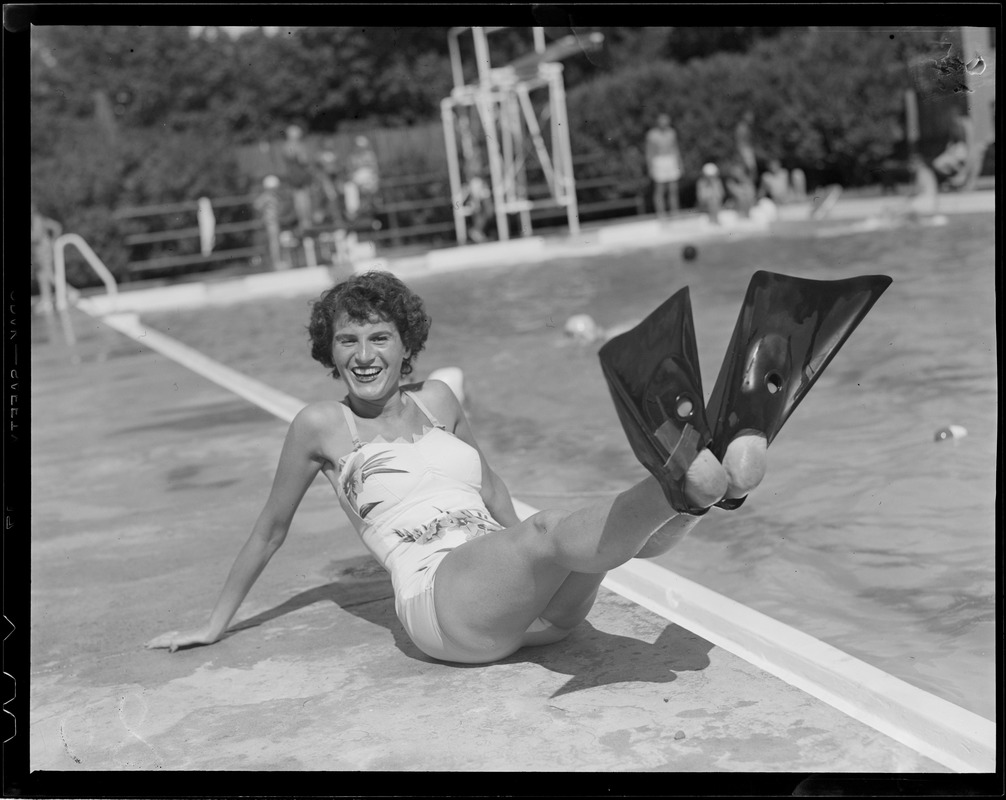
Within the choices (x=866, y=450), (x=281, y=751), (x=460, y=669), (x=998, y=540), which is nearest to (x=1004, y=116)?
(x=998, y=540)

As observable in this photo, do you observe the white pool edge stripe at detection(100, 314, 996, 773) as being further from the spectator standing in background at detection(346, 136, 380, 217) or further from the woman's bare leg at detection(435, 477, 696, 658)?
the spectator standing in background at detection(346, 136, 380, 217)

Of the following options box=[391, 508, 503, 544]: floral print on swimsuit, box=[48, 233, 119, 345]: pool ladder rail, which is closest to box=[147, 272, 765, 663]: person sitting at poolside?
box=[391, 508, 503, 544]: floral print on swimsuit

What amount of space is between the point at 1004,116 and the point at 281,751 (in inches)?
91.5

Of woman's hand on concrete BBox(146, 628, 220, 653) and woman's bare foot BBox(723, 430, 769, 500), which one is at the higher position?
woman's bare foot BBox(723, 430, 769, 500)

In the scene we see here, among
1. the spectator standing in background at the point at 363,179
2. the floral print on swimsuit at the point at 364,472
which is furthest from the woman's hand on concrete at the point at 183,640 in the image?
the spectator standing in background at the point at 363,179

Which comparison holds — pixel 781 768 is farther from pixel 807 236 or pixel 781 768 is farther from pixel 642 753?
pixel 807 236

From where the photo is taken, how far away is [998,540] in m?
2.94

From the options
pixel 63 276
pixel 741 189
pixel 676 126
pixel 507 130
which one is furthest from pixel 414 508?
pixel 676 126

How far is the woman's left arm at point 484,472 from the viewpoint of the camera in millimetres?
3916

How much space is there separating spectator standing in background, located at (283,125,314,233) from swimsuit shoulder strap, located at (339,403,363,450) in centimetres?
1784

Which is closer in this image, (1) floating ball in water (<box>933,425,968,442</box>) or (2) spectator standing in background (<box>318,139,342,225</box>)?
(1) floating ball in water (<box>933,425,968,442</box>)

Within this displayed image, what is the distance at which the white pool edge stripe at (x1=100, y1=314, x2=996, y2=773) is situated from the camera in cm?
285

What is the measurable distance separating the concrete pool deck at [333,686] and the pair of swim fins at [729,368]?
0.61 m

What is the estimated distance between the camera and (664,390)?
275 cm
